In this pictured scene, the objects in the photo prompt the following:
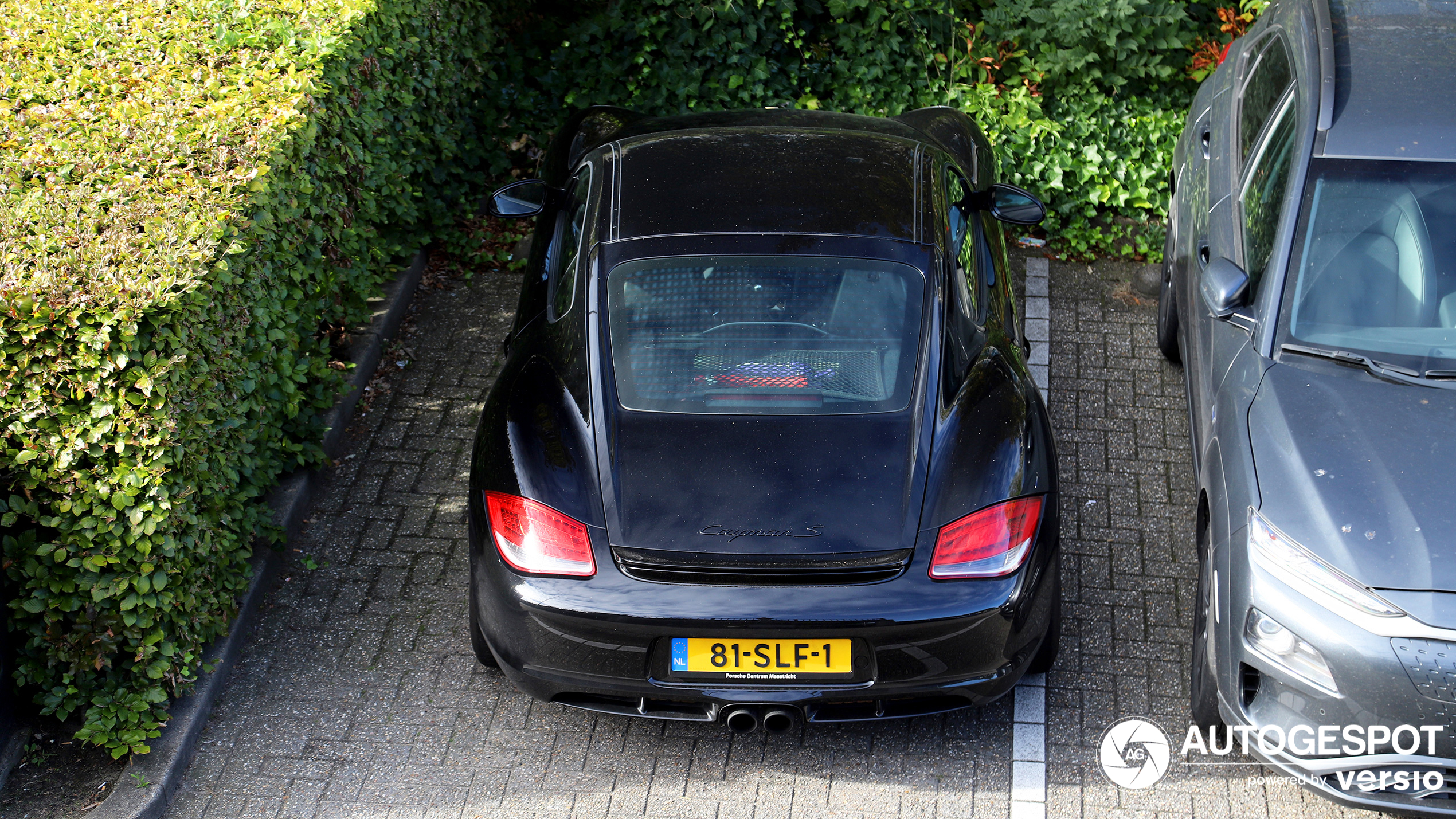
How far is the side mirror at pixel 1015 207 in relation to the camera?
16.7 feet

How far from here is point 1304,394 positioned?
3877 millimetres

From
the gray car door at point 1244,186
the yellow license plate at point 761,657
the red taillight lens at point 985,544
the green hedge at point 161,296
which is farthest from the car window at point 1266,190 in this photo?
the green hedge at point 161,296

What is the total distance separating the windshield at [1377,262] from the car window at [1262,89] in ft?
2.19

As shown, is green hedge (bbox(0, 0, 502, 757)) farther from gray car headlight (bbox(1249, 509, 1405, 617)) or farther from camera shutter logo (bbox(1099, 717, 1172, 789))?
gray car headlight (bbox(1249, 509, 1405, 617))

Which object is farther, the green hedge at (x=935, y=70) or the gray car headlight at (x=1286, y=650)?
the green hedge at (x=935, y=70)

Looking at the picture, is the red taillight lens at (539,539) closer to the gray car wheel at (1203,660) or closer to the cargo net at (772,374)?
the cargo net at (772,374)

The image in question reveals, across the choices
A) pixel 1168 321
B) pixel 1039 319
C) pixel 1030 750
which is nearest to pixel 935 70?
pixel 1039 319

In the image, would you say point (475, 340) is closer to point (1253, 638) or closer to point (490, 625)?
point (490, 625)

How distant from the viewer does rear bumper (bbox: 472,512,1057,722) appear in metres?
3.59

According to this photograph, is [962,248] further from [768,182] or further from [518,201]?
[518,201]

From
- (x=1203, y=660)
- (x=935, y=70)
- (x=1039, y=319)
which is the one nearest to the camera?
(x=1203, y=660)

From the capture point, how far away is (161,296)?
374cm

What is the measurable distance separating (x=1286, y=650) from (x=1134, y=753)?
79 cm

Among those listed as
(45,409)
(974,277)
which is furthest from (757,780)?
(45,409)
